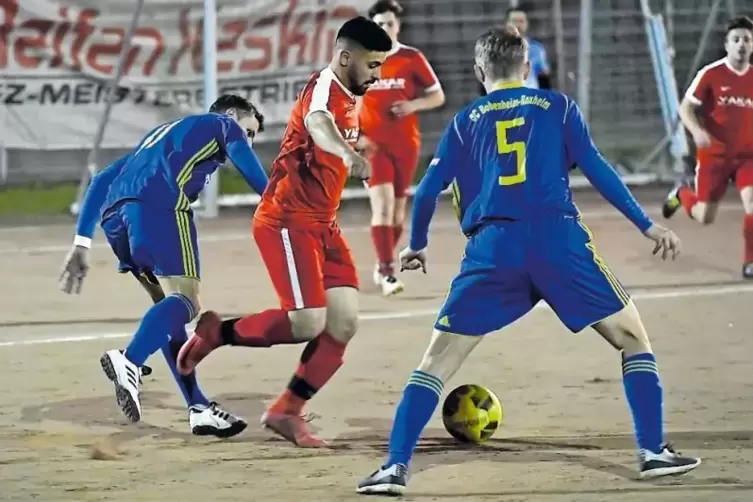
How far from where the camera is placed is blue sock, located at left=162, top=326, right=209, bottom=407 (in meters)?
6.89

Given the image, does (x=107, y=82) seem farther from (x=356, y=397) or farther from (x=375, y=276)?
(x=356, y=397)

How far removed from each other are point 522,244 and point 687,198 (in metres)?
6.86

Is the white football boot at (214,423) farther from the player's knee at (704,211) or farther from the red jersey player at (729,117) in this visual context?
the player's knee at (704,211)

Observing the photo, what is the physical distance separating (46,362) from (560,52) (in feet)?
35.2

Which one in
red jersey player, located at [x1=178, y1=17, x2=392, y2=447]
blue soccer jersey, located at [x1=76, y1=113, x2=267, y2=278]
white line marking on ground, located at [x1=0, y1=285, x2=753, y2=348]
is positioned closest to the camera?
red jersey player, located at [x1=178, y1=17, x2=392, y2=447]

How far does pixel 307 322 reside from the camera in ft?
21.9

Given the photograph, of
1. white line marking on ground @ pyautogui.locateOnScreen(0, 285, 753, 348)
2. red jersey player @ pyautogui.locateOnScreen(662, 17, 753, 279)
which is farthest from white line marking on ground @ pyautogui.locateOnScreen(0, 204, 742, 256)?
white line marking on ground @ pyautogui.locateOnScreen(0, 285, 753, 348)

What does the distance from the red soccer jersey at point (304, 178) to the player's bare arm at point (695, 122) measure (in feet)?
17.3

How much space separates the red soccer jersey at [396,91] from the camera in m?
11.6

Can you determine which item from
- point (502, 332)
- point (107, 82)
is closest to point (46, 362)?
point (502, 332)

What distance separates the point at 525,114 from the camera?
5688 millimetres

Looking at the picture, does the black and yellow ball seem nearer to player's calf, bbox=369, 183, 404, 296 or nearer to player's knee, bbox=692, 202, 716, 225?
player's calf, bbox=369, 183, 404, 296

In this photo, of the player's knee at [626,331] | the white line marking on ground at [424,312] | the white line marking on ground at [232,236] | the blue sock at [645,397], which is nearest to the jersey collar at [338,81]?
the player's knee at [626,331]

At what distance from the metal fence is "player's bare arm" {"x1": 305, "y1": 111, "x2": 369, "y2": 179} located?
11.3m
